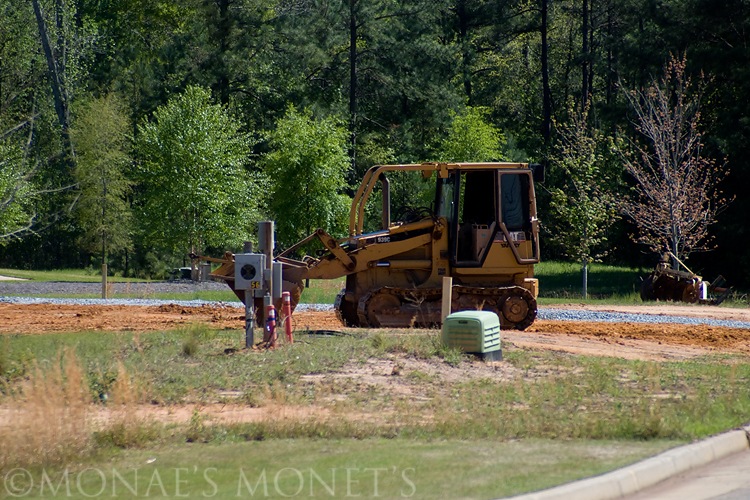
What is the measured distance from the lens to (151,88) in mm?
56156

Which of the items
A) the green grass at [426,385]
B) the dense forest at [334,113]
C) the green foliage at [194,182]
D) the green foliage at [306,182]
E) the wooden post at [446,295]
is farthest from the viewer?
the green foliage at [194,182]

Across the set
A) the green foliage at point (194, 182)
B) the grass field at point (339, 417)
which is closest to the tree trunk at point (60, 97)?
the green foliage at point (194, 182)

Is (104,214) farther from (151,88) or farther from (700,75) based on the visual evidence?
(700,75)

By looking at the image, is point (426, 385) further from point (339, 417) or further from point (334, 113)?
point (334, 113)

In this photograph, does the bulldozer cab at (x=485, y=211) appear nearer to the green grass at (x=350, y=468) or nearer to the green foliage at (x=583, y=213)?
the green grass at (x=350, y=468)

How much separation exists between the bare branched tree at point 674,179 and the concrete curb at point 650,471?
2527cm

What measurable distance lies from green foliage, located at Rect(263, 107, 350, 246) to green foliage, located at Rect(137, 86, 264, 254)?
5.91 feet

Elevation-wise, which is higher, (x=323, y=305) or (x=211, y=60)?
(x=211, y=60)

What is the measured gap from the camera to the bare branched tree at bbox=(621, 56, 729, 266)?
35688 mm

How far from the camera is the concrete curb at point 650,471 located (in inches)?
329

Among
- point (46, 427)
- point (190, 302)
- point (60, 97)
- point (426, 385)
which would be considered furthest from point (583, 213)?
point (60, 97)

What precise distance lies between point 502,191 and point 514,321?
2.54m

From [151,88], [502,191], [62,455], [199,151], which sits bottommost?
[62,455]

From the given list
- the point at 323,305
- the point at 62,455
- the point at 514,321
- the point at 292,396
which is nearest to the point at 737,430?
the point at 292,396
